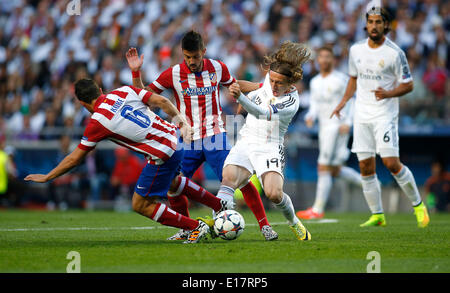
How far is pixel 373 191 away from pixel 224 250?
12.9 feet

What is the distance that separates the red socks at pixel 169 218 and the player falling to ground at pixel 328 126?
16.6 ft

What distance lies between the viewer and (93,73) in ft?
61.1

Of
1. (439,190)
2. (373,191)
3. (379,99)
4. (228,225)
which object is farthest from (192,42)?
(439,190)

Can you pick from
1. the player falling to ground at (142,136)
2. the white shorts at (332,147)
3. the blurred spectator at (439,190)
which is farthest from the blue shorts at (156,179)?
the blurred spectator at (439,190)

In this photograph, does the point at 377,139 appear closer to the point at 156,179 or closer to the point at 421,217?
the point at 421,217

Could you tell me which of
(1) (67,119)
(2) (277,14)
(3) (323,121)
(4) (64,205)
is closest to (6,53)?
(1) (67,119)

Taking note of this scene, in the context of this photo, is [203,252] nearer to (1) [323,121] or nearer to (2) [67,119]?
(1) [323,121]

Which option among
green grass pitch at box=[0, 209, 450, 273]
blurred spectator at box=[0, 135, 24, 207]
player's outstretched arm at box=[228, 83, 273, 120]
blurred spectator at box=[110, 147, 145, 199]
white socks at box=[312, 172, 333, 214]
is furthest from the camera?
blurred spectator at box=[110, 147, 145, 199]

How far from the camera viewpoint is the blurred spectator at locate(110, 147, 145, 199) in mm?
15805

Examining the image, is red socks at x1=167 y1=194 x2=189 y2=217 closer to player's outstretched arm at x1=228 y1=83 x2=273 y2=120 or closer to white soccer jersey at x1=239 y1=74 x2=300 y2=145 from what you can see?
white soccer jersey at x1=239 y1=74 x2=300 y2=145

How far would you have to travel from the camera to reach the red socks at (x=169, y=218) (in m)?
7.21

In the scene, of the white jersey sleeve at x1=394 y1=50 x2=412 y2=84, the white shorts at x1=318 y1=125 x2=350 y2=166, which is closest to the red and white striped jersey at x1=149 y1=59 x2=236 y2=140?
the white jersey sleeve at x1=394 y1=50 x2=412 y2=84

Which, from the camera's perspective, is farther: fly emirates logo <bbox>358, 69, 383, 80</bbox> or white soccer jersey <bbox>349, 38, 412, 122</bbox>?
fly emirates logo <bbox>358, 69, 383, 80</bbox>
